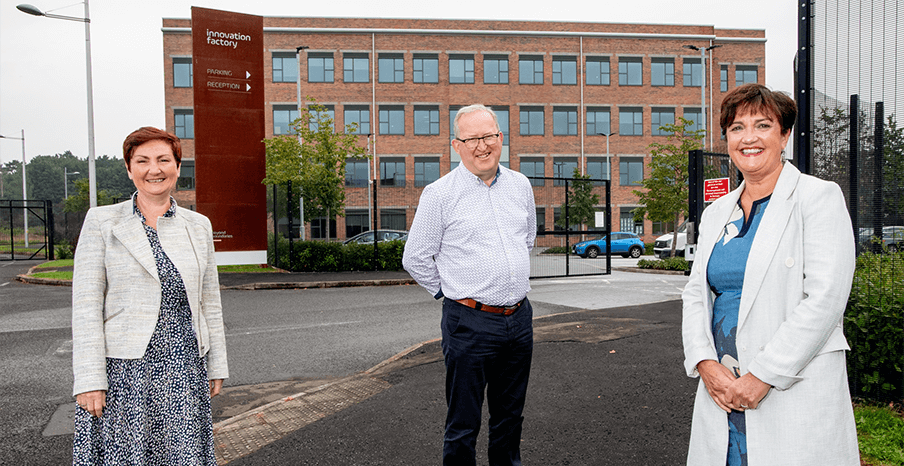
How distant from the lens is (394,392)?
17.2ft

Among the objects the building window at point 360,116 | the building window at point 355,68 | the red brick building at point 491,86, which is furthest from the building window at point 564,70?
the building window at point 360,116

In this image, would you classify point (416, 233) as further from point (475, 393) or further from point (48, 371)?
point (48, 371)

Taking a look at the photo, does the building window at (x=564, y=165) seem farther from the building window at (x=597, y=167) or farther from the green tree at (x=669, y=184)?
the green tree at (x=669, y=184)

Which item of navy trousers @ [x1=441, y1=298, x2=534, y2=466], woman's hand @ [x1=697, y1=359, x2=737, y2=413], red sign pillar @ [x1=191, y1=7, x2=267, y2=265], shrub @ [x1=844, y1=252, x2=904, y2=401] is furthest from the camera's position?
red sign pillar @ [x1=191, y1=7, x2=267, y2=265]

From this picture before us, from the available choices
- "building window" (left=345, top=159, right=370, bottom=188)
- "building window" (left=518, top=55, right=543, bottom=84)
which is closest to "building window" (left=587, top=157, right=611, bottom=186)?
"building window" (left=518, top=55, right=543, bottom=84)

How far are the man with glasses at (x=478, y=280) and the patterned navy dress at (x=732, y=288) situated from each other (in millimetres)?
1072

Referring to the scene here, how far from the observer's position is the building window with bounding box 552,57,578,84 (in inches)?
1761

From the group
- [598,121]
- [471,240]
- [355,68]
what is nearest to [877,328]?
[471,240]

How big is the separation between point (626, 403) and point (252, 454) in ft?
9.25

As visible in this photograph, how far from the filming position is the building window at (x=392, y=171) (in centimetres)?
4247

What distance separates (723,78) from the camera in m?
46.5

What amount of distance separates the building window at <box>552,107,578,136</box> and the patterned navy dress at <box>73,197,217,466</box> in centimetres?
4343

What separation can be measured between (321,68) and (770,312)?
142 feet

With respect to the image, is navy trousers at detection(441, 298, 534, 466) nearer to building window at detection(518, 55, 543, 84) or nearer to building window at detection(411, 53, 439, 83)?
building window at detection(411, 53, 439, 83)
